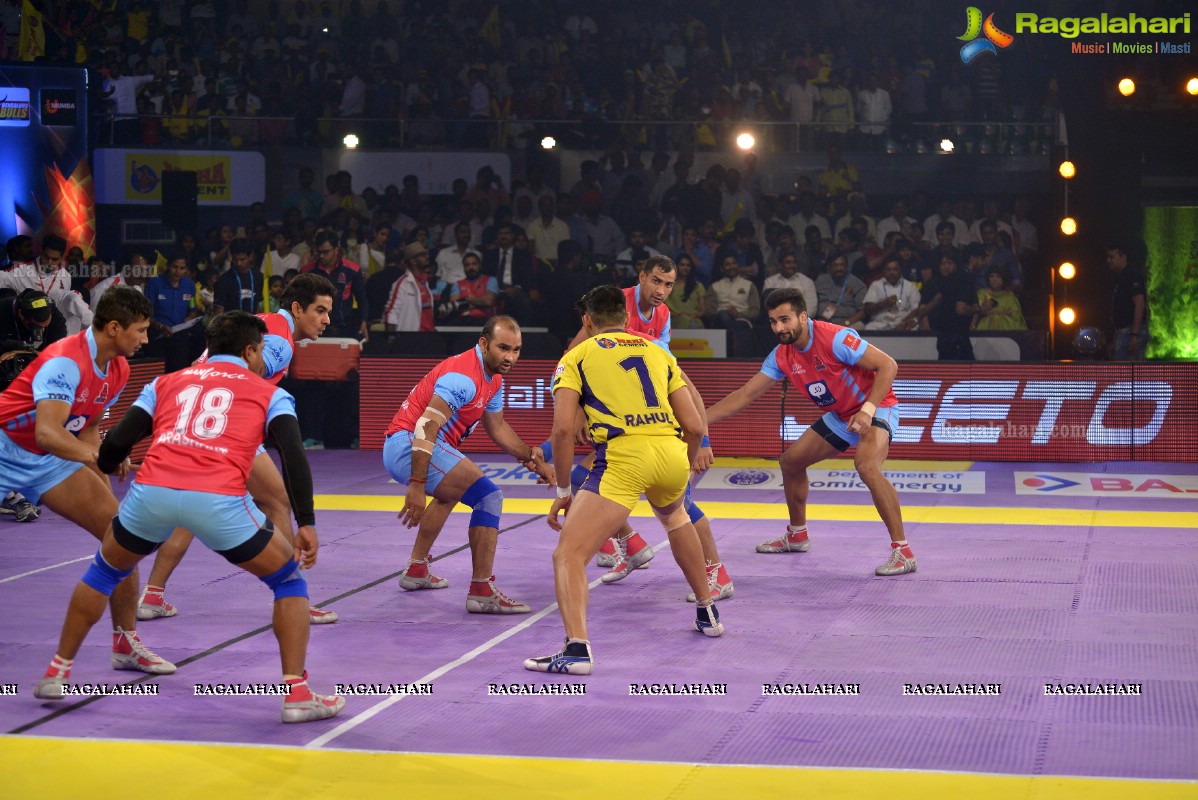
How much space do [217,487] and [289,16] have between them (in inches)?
828

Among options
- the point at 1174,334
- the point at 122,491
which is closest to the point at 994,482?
the point at 1174,334

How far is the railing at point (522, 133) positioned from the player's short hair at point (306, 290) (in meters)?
13.3

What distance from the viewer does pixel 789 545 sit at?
1143 centimetres

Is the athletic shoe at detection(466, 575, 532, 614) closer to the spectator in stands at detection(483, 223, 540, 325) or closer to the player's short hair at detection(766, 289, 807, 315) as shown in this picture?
the player's short hair at detection(766, 289, 807, 315)

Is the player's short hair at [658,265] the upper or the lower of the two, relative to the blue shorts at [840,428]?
upper

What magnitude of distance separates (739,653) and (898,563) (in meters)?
2.70

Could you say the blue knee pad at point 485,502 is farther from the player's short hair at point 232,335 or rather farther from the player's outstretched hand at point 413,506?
the player's short hair at point 232,335

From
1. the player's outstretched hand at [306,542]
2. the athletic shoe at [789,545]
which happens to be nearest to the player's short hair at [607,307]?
the player's outstretched hand at [306,542]

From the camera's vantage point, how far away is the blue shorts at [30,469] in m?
7.92

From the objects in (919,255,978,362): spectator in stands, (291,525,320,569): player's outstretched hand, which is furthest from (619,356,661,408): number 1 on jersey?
(919,255,978,362): spectator in stands

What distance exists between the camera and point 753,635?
8.58m

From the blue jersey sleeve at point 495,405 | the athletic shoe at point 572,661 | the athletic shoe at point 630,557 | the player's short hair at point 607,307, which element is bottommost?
the athletic shoe at point 630,557

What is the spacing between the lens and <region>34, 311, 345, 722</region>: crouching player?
6.49 m

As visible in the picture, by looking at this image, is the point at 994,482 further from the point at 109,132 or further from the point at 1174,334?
the point at 109,132
